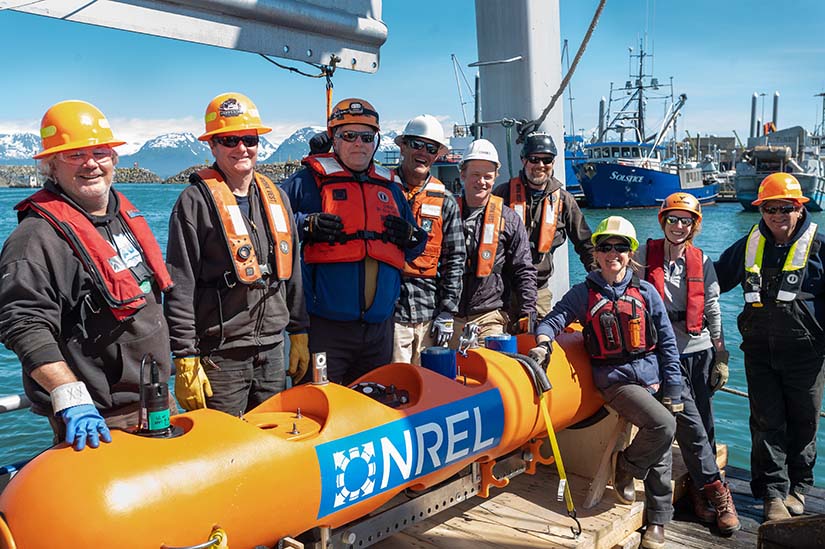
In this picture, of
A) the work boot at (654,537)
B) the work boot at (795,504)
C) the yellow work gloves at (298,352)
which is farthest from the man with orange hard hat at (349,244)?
the work boot at (795,504)

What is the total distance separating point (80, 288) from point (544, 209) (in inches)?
110

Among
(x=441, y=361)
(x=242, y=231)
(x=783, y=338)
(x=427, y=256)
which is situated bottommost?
(x=783, y=338)

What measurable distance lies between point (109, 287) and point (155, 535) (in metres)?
0.80

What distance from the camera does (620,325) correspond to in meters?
3.31

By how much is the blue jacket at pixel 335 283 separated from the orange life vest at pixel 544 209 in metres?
1.17

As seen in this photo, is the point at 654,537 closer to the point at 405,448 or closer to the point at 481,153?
the point at 405,448

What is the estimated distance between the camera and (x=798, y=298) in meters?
3.69

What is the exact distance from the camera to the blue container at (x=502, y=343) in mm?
3426

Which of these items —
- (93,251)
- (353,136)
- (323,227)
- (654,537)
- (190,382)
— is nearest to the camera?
(93,251)

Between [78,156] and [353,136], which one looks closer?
[78,156]

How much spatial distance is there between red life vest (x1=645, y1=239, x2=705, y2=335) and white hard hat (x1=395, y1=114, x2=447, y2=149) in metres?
1.31

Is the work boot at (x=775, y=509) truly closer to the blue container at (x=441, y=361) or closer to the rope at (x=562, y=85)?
the blue container at (x=441, y=361)

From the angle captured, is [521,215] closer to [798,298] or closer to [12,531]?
[798,298]

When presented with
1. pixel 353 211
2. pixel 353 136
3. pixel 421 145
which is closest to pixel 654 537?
pixel 353 211
